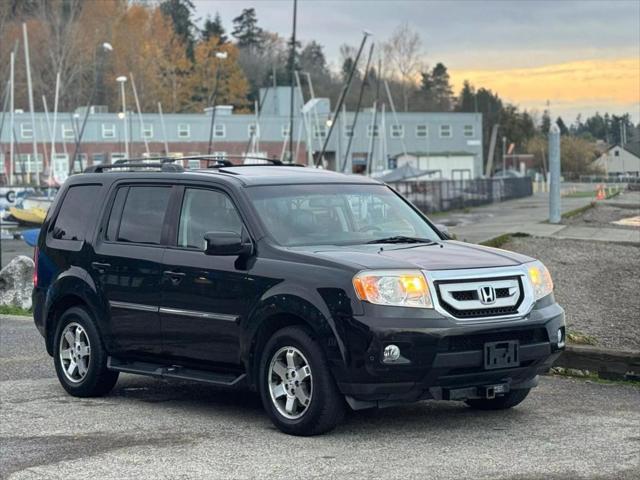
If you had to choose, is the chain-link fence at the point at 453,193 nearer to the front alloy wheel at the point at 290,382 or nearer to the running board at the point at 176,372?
the running board at the point at 176,372

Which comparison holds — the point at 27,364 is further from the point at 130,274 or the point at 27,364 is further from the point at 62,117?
the point at 62,117

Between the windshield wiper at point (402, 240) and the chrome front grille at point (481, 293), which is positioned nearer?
the chrome front grille at point (481, 293)

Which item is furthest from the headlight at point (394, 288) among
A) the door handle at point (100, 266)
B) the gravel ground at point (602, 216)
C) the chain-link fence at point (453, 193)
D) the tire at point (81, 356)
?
the chain-link fence at point (453, 193)

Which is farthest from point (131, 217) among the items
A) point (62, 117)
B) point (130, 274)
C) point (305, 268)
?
point (62, 117)

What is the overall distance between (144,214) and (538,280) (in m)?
3.27

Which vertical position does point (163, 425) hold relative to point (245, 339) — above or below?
below

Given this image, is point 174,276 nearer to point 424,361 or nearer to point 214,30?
point 424,361

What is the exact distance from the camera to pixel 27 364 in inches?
492

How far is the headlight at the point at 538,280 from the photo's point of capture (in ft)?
29.1

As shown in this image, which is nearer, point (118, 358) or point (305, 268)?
point (305, 268)

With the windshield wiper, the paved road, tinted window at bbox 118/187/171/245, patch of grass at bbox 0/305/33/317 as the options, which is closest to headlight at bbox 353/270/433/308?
the paved road

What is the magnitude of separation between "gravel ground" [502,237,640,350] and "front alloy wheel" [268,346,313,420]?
5.22 m

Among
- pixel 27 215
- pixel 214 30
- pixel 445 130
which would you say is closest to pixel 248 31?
pixel 214 30

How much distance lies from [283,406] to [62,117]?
86085 mm
